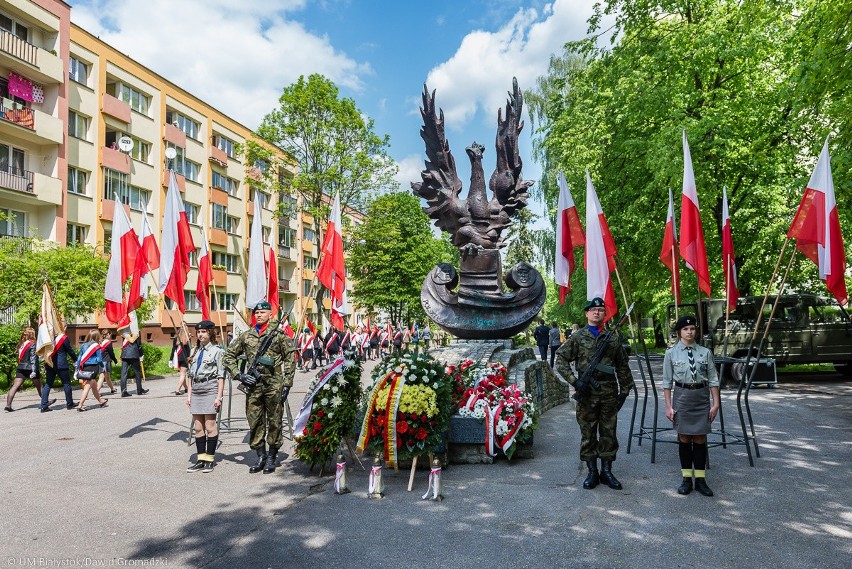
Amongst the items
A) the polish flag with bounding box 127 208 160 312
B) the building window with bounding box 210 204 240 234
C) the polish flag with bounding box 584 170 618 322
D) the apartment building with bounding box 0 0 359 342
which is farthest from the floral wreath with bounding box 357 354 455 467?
the building window with bounding box 210 204 240 234

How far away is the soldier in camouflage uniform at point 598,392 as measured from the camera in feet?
20.8

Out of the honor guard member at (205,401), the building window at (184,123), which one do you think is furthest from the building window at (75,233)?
the honor guard member at (205,401)

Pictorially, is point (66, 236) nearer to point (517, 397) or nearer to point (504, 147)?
point (504, 147)

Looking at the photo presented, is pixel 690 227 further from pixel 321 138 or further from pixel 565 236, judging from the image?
pixel 321 138

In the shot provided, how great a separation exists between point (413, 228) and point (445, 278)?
37.5m

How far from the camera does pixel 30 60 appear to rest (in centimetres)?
2592

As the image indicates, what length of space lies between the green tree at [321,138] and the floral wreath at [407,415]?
84.1 feet

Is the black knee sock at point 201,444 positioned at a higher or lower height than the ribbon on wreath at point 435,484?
higher

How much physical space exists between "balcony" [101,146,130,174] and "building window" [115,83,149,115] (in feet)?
10.3

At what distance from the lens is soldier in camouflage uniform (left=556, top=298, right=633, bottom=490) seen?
250 inches

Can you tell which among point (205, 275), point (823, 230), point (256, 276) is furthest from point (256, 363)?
point (823, 230)

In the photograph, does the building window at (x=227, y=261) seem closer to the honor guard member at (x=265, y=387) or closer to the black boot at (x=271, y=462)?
the honor guard member at (x=265, y=387)

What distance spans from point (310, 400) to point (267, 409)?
68 cm

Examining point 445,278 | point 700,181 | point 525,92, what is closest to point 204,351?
point 445,278
